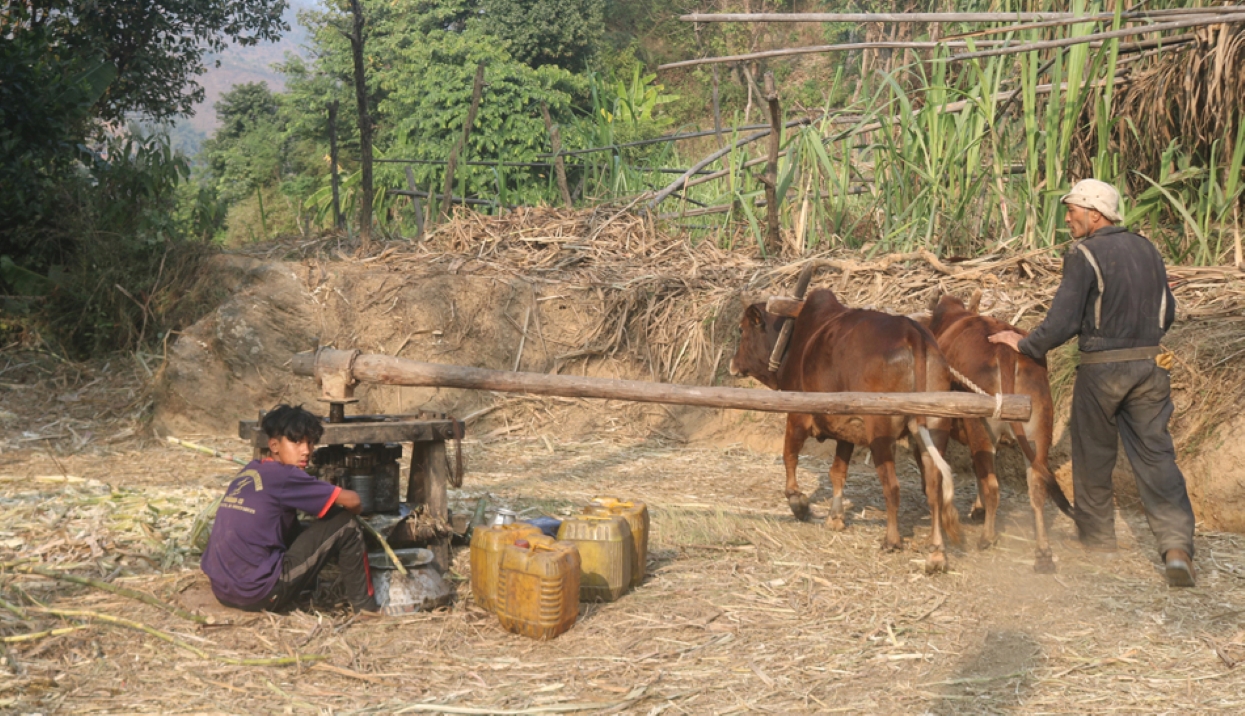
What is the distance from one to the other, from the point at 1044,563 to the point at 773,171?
18.1ft

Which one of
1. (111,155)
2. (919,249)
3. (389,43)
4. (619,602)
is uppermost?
(389,43)

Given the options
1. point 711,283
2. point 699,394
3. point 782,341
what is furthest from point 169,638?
point 711,283

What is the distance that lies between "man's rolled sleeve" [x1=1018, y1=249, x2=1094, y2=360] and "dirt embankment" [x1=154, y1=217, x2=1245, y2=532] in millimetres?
2682

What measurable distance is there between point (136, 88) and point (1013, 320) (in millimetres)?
12624

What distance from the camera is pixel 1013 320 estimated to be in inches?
309

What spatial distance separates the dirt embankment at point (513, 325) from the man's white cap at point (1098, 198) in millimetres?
2573

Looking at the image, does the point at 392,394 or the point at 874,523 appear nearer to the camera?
the point at 874,523

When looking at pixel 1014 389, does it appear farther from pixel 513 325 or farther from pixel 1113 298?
pixel 513 325

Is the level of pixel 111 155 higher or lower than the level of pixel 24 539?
higher

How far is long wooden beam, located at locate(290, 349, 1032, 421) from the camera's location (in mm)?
4789

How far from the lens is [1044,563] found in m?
5.82

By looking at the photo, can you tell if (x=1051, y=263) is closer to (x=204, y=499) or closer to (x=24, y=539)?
(x=204, y=499)

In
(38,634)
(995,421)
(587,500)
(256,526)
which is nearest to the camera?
(38,634)

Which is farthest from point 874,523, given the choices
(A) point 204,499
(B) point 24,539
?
(B) point 24,539
